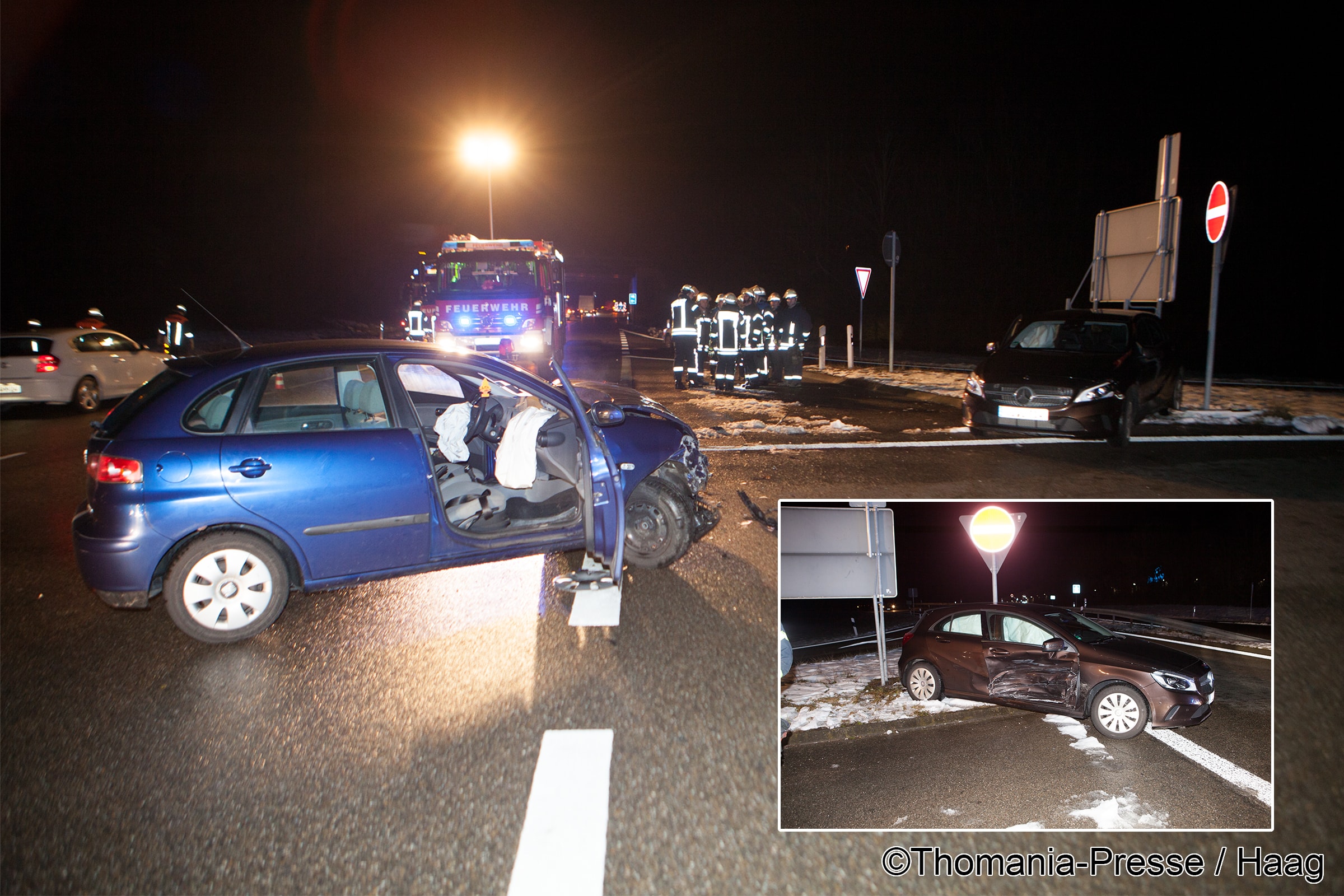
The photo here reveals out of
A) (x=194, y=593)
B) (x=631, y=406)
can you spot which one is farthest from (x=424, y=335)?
(x=194, y=593)

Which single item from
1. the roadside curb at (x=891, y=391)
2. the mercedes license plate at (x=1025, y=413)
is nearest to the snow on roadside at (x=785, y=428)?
the mercedes license plate at (x=1025, y=413)

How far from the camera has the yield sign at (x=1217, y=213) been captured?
12039 mm

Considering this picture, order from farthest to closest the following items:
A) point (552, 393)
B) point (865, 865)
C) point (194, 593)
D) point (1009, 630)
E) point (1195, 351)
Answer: point (1195, 351) → point (552, 393) → point (194, 593) → point (865, 865) → point (1009, 630)

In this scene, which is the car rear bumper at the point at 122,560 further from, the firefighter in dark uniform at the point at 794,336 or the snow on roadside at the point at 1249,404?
the firefighter in dark uniform at the point at 794,336

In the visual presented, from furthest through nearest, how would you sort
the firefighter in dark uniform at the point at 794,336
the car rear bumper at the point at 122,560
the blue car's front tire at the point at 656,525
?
1. the firefighter in dark uniform at the point at 794,336
2. the blue car's front tire at the point at 656,525
3. the car rear bumper at the point at 122,560

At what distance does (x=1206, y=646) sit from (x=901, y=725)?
0.68m

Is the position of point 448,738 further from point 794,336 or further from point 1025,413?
point 794,336

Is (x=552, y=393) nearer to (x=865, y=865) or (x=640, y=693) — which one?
(x=640, y=693)

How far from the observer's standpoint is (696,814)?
298cm

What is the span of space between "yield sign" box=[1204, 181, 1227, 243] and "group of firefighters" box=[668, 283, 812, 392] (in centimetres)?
632

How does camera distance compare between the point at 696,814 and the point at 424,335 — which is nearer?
the point at 696,814

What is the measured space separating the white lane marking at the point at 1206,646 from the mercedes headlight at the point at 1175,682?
2.7 inches

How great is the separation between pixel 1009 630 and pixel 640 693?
2308 mm

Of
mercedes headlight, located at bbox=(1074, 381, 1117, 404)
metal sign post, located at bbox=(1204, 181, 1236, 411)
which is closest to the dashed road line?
mercedes headlight, located at bbox=(1074, 381, 1117, 404)
